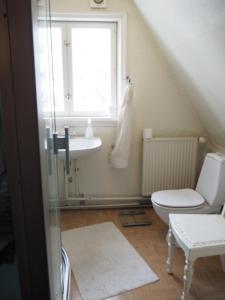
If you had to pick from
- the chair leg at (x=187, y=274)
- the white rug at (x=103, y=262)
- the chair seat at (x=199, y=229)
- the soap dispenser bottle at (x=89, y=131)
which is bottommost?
the white rug at (x=103, y=262)

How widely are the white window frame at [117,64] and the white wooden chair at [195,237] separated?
1203mm

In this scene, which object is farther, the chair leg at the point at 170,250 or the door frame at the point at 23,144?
the chair leg at the point at 170,250

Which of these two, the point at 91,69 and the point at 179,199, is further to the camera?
the point at 91,69

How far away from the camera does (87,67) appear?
98.7 inches

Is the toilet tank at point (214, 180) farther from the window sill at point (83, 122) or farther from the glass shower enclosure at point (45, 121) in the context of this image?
the glass shower enclosure at point (45, 121)

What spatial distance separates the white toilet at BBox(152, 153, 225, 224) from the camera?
1998 mm

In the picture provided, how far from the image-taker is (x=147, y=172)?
2.59 metres

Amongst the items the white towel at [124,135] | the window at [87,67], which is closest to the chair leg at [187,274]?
the white towel at [124,135]

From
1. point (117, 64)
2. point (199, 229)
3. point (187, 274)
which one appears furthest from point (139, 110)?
point (187, 274)

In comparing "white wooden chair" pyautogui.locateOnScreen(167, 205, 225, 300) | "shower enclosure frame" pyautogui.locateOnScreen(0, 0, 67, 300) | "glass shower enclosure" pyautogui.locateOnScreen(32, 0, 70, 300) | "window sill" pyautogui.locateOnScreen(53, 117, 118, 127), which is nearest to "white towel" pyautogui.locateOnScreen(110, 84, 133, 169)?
"window sill" pyautogui.locateOnScreen(53, 117, 118, 127)

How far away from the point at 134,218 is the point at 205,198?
75 centimetres

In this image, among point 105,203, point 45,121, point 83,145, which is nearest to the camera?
point 45,121

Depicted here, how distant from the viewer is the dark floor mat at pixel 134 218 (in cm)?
243

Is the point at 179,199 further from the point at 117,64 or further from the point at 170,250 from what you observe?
the point at 117,64
